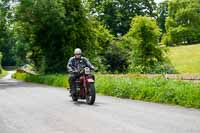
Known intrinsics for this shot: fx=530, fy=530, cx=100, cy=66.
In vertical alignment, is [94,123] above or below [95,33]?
below

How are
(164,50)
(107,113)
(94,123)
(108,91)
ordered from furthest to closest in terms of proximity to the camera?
(164,50)
(108,91)
(107,113)
(94,123)

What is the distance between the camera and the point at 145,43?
50.1m

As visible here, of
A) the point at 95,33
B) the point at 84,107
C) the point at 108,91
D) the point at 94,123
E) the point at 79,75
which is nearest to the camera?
the point at 94,123

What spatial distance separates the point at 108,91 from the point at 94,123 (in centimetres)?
1051

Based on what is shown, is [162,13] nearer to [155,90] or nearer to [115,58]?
[115,58]

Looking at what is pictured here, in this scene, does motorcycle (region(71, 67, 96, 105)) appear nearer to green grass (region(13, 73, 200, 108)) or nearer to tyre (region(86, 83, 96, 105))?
tyre (region(86, 83, 96, 105))

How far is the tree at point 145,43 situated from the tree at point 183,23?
148 ft

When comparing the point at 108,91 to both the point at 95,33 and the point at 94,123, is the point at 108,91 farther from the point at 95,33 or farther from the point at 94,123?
the point at 95,33

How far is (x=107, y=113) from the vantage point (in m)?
13.9

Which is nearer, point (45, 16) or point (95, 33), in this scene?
point (45, 16)

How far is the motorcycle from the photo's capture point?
17.3 m

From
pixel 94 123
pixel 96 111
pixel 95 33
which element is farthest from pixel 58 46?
pixel 94 123

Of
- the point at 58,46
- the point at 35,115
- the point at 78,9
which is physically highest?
the point at 78,9

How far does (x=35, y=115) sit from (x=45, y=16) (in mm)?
26812
